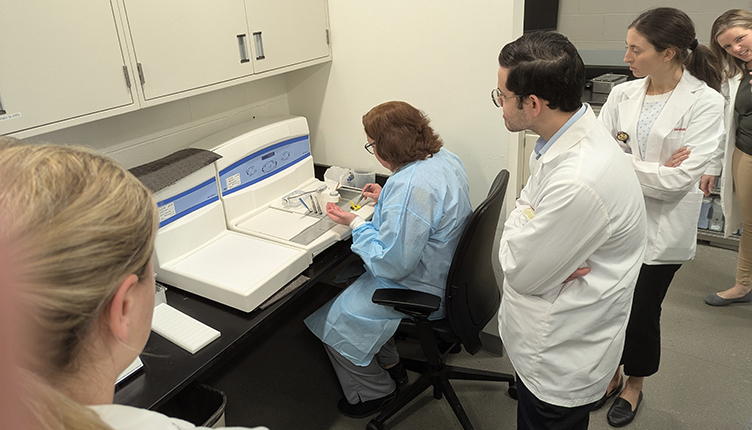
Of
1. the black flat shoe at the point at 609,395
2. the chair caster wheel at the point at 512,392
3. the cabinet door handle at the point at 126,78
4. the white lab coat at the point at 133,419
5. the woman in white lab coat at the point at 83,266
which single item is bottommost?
the black flat shoe at the point at 609,395

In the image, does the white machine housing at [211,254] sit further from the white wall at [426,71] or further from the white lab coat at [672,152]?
the white lab coat at [672,152]

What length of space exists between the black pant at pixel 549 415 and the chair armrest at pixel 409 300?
364 millimetres

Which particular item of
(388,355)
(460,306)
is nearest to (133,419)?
(460,306)

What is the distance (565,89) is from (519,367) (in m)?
0.76

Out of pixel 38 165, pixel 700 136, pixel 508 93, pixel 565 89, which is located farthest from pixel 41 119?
pixel 700 136

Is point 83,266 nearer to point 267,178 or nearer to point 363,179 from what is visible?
point 267,178

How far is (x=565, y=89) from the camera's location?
1231 millimetres

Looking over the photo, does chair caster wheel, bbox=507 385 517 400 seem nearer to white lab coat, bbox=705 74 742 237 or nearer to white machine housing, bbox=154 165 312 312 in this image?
white machine housing, bbox=154 165 312 312

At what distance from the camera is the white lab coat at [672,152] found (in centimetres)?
160

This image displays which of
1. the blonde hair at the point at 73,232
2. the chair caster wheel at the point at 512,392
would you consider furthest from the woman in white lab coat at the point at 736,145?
the blonde hair at the point at 73,232

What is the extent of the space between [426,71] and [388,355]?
117cm

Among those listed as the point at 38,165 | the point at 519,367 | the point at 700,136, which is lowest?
the point at 519,367

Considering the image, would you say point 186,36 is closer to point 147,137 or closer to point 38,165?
point 147,137

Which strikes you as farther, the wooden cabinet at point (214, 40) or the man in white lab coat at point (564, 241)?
the wooden cabinet at point (214, 40)
